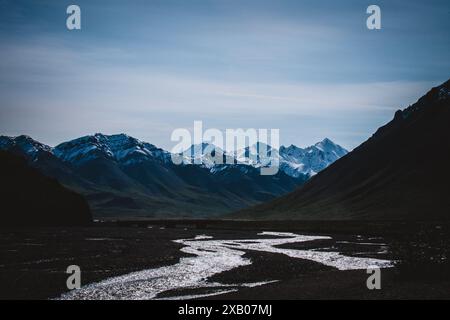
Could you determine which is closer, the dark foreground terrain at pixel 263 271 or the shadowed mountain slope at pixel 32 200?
the dark foreground terrain at pixel 263 271

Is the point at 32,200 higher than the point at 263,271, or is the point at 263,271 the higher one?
the point at 32,200

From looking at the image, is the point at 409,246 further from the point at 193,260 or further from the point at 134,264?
the point at 134,264

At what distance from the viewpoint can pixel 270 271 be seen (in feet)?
173

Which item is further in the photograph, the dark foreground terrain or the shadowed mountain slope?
the shadowed mountain slope

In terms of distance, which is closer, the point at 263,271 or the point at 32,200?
the point at 263,271

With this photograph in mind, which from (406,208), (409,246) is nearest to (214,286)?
(409,246)

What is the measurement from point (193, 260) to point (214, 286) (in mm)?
21305

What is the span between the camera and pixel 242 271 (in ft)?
173

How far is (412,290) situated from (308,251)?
38564 millimetres

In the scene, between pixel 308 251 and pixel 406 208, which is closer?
pixel 308 251
